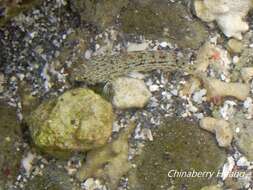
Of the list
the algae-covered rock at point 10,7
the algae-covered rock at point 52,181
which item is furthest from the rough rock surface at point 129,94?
the algae-covered rock at point 10,7

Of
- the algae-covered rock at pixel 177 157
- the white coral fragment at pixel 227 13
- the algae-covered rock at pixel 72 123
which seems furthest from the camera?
the white coral fragment at pixel 227 13

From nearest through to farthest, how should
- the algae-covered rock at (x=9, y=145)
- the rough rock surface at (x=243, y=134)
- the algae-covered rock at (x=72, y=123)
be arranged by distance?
the algae-covered rock at (x=72, y=123), the algae-covered rock at (x=9, y=145), the rough rock surface at (x=243, y=134)

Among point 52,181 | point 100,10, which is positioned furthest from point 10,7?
point 52,181

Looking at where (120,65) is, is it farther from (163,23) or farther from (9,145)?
(9,145)

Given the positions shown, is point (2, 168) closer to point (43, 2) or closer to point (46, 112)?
point (46, 112)

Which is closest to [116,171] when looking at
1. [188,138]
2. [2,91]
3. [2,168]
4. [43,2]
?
[188,138]

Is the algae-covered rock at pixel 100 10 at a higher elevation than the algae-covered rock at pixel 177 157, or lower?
higher

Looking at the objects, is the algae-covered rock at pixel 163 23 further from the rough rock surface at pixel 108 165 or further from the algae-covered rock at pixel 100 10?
the rough rock surface at pixel 108 165
